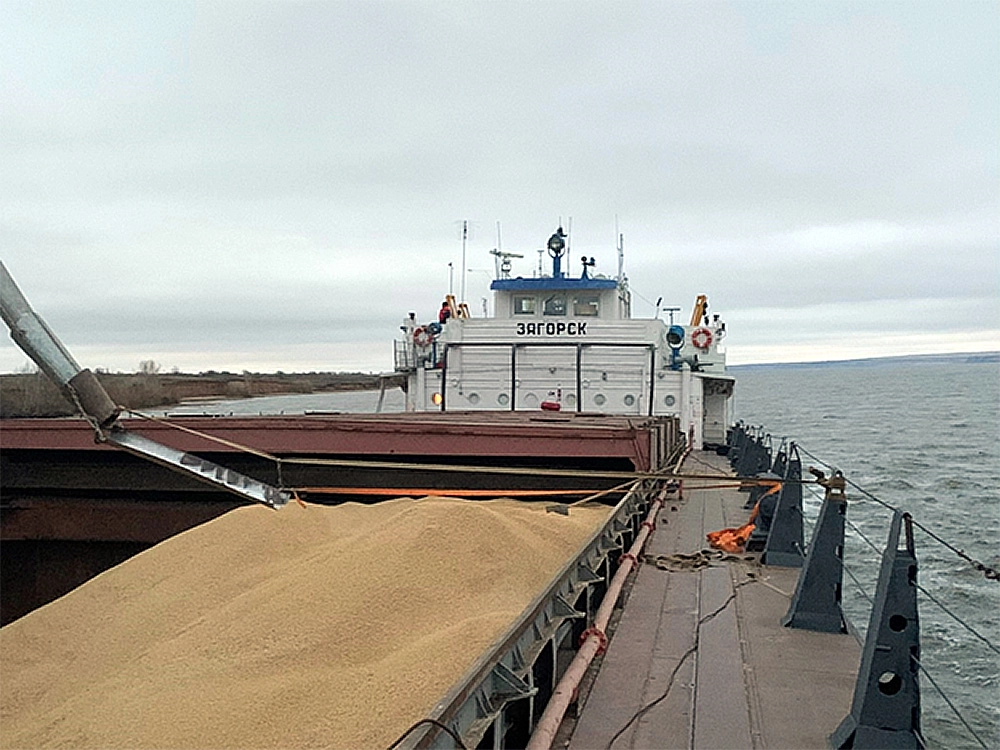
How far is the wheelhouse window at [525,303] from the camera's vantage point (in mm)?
18172

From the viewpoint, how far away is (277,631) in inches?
122

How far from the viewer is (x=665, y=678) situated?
3.72 meters

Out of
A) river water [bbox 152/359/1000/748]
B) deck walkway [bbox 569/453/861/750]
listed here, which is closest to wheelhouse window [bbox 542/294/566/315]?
river water [bbox 152/359/1000/748]

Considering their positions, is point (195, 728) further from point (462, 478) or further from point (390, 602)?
point (462, 478)

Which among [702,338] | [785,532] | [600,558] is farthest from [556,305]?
[600,558]

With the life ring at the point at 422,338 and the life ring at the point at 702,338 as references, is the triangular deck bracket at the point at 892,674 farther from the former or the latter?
the life ring at the point at 702,338

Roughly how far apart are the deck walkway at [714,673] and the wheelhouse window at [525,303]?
12747 mm

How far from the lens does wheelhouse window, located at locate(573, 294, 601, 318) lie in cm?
1795

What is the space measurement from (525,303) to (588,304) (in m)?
1.33

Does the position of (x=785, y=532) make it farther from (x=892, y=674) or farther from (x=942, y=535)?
(x=942, y=535)

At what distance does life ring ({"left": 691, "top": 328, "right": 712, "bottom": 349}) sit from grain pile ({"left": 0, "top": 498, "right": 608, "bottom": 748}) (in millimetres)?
12849

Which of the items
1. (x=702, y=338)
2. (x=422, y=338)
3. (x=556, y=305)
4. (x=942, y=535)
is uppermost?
(x=556, y=305)

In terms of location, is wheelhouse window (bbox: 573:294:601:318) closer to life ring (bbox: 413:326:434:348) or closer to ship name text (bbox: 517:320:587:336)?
ship name text (bbox: 517:320:587:336)

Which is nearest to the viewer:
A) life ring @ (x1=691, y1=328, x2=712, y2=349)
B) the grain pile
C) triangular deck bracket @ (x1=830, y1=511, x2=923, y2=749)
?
the grain pile
